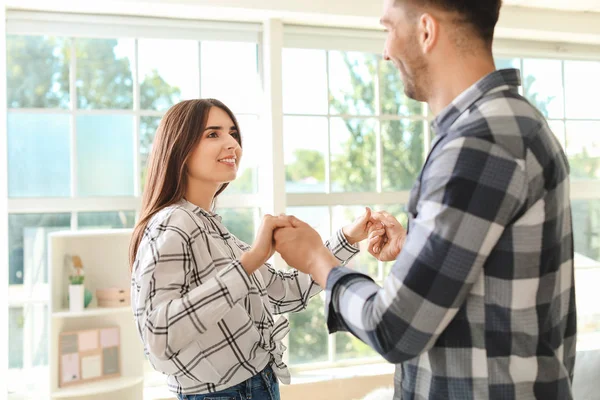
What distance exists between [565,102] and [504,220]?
4.44 meters

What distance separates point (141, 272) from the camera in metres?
1.60

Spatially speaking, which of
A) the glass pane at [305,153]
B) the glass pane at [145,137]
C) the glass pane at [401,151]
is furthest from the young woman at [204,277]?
the glass pane at [401,151]

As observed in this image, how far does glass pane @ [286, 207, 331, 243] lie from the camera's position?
421 centimetres

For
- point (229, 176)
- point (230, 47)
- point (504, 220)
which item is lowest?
point (504, 220)

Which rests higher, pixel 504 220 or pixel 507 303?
pixel 504 220

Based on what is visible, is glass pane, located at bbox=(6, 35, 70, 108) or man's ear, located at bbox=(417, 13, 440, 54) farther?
glass pane, located at bbox=(6, 35, 70, 108)

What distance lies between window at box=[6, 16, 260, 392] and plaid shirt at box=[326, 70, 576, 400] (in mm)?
2952

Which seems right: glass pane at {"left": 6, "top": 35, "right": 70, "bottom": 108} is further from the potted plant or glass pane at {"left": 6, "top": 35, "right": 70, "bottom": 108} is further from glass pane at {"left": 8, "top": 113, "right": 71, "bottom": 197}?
the potted plant

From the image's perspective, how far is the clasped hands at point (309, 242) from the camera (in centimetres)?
133

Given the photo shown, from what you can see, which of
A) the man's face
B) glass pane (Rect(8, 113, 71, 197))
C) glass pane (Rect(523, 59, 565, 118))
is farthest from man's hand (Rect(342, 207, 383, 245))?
glass pane (Rect(523, 59, 565, 118))

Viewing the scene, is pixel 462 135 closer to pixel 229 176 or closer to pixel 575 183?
pixel 229 176

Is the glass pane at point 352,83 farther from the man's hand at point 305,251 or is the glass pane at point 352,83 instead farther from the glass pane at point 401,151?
the man's hand at point 305,251

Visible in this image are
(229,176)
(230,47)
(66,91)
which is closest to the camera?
(229,176)

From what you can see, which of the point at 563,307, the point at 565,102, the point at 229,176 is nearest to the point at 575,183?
the point at 565,102
